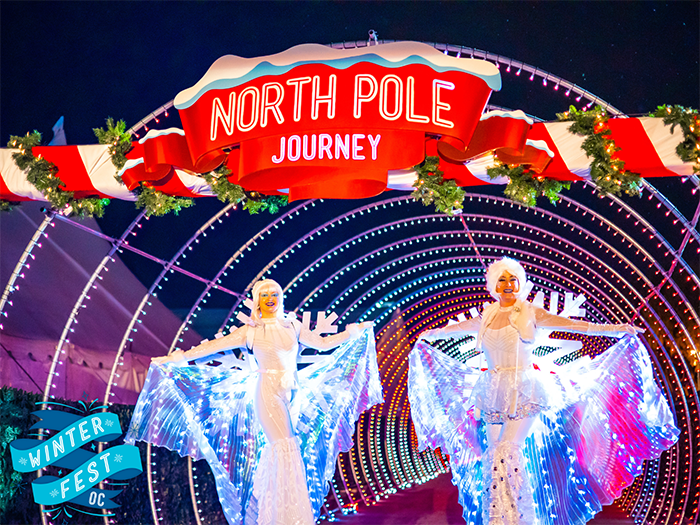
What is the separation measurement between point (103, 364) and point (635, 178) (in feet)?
28.3

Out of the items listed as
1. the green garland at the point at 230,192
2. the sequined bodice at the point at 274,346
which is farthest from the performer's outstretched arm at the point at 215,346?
the green garland at the point at 230,192

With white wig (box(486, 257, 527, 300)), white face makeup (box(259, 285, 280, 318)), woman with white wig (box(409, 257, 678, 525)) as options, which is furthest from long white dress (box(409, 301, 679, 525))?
white face makeup (box(259, 285, 280, 318))

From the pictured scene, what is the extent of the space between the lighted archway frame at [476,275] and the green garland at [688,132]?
51.5 inches

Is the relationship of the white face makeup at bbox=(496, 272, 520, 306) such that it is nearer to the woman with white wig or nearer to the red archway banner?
the woman with white wig

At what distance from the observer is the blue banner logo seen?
767 cm

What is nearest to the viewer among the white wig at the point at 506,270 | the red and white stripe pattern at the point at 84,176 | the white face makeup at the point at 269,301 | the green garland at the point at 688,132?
the green garland at the point at 688,132

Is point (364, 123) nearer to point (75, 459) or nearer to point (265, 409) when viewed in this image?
point (265, 409)

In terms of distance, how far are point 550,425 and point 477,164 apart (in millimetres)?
2463

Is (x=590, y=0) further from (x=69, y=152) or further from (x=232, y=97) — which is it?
(x=69, y=152)

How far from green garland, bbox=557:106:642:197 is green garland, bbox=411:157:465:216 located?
118 centimetres

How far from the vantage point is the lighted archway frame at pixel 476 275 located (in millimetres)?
9250

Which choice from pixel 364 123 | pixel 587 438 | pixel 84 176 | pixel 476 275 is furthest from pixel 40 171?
pixel 476 275

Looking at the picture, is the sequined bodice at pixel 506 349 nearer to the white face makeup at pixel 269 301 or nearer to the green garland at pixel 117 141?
the white face makeup at pixel 269 301

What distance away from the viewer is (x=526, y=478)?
6.01 metres
